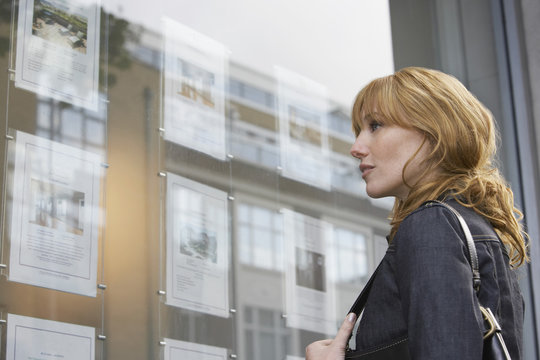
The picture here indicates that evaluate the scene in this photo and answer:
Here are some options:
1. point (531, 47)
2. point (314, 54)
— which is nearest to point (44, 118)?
point (314, 54)

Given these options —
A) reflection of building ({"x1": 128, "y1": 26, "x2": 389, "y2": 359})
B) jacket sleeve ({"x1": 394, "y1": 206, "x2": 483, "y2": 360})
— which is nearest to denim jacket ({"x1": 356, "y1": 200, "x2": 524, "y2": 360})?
jacket sleeve ({"x1": 394, "y1": 206, "x2": 483, "y2": 360})

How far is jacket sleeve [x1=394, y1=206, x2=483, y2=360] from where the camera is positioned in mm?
1951

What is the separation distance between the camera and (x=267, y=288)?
3.51 m

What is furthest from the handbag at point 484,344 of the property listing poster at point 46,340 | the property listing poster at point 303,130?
the property listing poster at point 303,130

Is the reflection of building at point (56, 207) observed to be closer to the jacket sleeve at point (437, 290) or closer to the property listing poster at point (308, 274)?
the property listing poster at point (308, 274)

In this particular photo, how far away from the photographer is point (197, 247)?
128 inches

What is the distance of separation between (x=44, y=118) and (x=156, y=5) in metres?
0.74

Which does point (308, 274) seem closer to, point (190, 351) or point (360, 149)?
point (190, 351)

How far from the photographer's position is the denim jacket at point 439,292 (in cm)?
196

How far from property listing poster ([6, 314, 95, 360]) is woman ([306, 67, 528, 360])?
2.66 feet

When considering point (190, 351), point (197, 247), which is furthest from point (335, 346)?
point (197, 247)

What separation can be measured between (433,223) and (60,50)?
144 cm

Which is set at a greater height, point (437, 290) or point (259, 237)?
point (259, 237)

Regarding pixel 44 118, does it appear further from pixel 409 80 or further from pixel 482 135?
pixel 482 135
